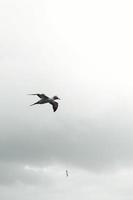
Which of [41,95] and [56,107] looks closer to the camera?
[41,95]

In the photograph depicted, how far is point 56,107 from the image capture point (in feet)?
342

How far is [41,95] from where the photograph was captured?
94812 millimetres

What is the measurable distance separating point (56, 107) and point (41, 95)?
1091cm
